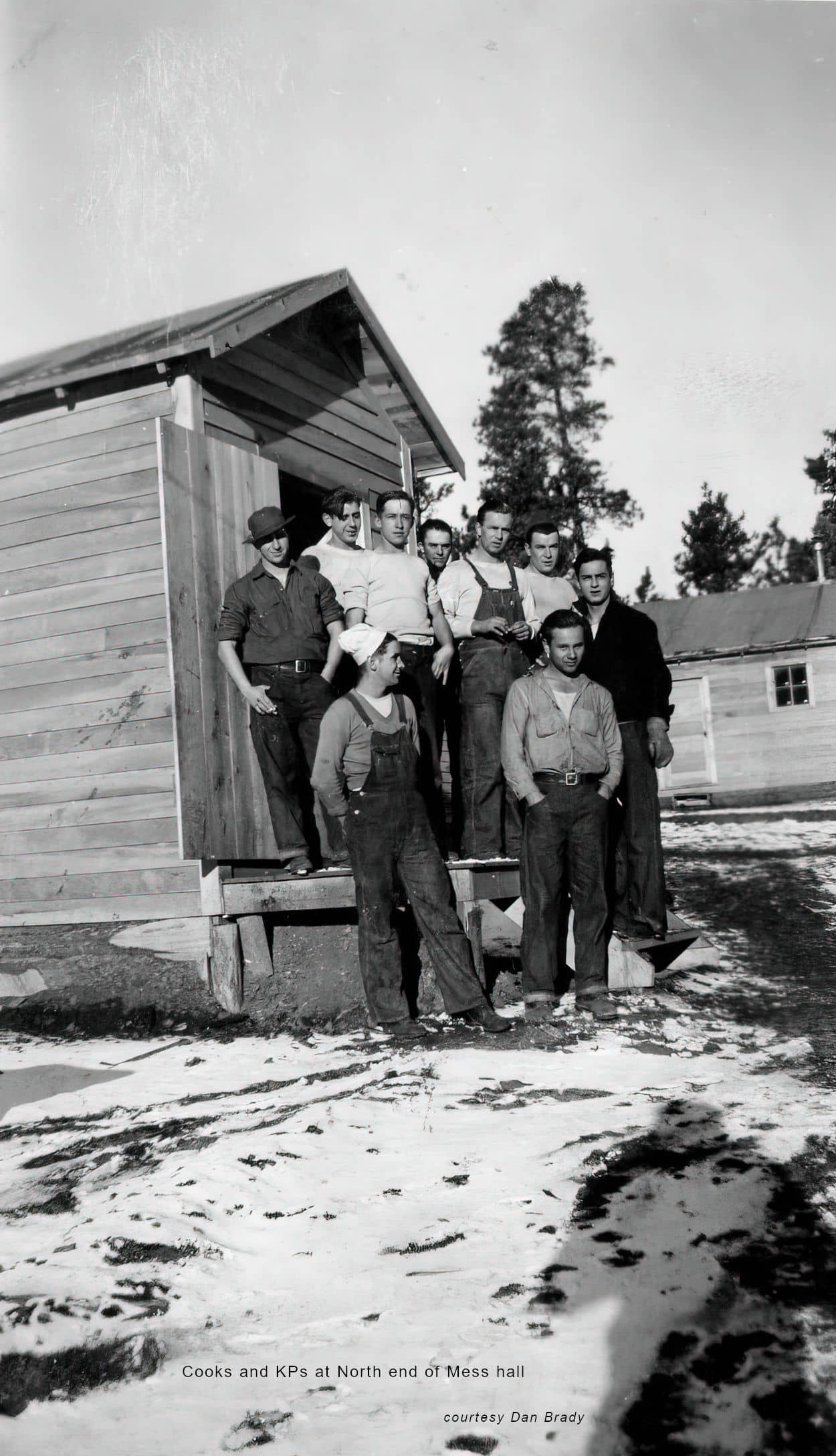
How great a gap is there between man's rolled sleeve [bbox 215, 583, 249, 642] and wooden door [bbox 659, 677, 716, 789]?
1737 centimetres

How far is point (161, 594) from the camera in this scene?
6.89 metres

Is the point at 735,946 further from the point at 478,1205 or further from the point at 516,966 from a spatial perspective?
the point at 478,1205

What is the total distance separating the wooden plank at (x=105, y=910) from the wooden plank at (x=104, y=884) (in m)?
0.02

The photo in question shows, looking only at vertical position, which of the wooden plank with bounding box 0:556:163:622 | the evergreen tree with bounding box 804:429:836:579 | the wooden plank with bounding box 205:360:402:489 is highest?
the evergreen tree with bounding box 804:429:836:579

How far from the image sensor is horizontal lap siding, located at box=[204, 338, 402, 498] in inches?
299

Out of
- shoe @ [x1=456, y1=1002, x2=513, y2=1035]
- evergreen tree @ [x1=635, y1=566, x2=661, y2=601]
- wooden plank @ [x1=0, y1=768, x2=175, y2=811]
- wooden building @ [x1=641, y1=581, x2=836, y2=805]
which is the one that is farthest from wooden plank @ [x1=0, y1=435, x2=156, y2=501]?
evergreen tree @ [x1=635, y1=566, x2=661, y2=601]

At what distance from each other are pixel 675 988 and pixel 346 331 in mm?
5588

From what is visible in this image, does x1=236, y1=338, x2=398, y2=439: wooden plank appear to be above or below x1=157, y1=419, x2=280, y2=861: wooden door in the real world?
above

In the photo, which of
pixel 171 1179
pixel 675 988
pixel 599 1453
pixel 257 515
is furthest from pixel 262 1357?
pixel 257 515

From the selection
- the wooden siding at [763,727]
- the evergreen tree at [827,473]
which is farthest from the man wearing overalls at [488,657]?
the evergreen tree at [827,473]

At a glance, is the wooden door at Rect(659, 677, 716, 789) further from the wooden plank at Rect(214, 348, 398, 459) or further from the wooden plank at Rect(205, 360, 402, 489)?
the wooden plank at Rect(214, 348, 398, 459)

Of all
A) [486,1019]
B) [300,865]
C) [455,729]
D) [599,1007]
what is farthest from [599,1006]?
[455,729]

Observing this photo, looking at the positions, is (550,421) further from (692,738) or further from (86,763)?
(86,763)

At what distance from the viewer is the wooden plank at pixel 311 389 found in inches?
313
